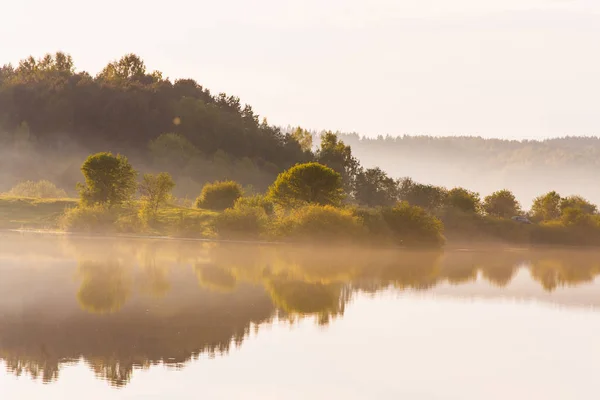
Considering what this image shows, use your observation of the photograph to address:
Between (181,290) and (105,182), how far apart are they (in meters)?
40.9

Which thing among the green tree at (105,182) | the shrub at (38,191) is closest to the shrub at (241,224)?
the green tree at (105,182)

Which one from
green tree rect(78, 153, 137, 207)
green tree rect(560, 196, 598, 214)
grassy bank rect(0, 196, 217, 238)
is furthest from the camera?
green tree rect(560, 196, 598, 214)

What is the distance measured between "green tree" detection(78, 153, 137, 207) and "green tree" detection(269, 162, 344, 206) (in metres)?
13.7

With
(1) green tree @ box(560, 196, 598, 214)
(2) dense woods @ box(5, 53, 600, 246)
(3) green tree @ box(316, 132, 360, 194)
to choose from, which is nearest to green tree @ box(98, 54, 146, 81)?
(2) dense woods @ box(5, 53, 600, 246)

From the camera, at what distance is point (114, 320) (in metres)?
28.1

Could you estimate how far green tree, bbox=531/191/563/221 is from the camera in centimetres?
11714

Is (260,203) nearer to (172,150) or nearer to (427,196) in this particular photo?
(427,196)

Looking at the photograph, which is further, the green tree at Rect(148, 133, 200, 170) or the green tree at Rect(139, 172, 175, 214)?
the green tree at Rect(148, 133, 200, 170)

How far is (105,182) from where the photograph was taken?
247ft

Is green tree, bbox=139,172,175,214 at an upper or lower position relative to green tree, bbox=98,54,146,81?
lower

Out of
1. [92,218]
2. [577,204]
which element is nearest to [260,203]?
[92,218]

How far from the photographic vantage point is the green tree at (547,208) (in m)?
117

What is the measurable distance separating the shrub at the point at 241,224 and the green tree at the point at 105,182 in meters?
9.81

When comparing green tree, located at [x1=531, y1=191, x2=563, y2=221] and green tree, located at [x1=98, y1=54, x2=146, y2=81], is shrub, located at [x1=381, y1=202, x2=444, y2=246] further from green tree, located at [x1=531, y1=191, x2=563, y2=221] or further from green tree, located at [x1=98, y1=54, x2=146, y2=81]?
green tree, located at [x1=98, y1=54, x2=146, y2=81]
